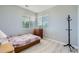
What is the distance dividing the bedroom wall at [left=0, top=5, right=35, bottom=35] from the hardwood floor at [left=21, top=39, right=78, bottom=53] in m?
0.32


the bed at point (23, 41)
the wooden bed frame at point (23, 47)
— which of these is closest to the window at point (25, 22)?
the bed at point (23, 41)

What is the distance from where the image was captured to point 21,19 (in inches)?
43.2

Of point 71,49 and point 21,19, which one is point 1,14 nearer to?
point 21,19

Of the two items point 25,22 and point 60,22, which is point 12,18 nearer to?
point 25,22

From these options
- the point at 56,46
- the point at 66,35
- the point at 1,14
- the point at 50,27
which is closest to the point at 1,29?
the point at 1,14

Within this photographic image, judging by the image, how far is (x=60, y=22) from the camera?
3.71 feet

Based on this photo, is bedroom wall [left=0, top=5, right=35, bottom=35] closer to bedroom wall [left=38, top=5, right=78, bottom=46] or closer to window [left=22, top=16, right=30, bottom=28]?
window [left=22, top=16, right=30, bottom=28]

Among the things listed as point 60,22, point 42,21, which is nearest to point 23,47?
point 42,21

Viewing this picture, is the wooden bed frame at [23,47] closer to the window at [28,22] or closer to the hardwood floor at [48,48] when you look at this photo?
the hardwood floor at [48,48]

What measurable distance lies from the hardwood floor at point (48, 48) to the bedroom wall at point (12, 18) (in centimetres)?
32

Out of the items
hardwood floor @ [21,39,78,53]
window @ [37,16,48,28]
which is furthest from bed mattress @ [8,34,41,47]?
window @ [37,16,48,28]

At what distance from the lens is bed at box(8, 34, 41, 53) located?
99 centimetres

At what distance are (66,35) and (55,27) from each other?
0.22 meters

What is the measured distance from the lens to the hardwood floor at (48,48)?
102 cm
